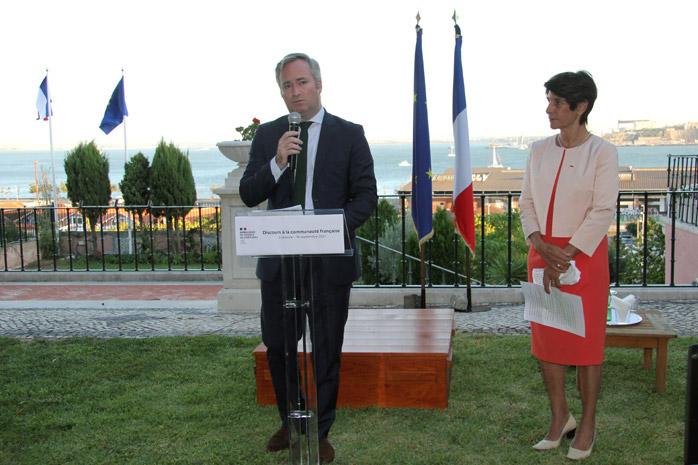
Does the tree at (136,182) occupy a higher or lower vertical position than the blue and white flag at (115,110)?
lower

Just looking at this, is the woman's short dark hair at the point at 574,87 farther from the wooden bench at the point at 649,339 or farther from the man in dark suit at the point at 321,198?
the wooden bench at the point at 649,339

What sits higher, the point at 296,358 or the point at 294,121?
the point at 294,121

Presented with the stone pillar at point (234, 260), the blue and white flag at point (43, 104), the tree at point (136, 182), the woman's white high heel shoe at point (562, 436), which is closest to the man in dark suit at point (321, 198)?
the woman's white high heel shoe at point (562, 436)

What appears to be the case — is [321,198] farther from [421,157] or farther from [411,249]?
[411,249]

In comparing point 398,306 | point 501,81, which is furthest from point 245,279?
point 501,81

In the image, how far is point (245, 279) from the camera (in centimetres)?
696

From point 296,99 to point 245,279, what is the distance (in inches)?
159

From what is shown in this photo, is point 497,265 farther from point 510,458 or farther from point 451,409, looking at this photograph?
point 510,458

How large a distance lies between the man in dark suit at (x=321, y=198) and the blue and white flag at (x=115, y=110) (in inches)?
656

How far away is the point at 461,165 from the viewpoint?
620 centimetres

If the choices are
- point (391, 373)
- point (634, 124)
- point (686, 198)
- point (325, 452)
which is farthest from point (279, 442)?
point (634, 124)

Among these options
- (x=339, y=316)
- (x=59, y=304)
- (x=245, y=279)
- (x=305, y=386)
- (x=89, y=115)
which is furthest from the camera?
(x=89, y=115)

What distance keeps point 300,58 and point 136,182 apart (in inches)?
619

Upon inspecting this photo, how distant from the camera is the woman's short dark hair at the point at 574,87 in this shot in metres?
3.21
